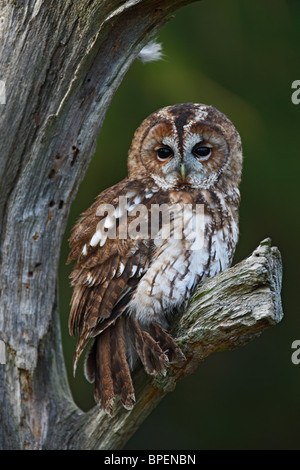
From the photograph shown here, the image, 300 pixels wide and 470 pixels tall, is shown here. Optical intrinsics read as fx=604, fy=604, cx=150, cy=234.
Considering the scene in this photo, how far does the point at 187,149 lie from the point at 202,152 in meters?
0.11

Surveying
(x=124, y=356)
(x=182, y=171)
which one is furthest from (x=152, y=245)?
(x=124, y=356)

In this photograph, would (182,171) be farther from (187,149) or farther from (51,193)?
(51,193)

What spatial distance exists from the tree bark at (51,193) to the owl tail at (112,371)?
13cm

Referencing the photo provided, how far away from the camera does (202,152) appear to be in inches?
93.4

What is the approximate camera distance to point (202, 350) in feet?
6.95

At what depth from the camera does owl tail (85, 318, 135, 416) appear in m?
2.17

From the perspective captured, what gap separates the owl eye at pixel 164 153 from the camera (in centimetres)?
235

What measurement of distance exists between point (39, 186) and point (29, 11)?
636 mm

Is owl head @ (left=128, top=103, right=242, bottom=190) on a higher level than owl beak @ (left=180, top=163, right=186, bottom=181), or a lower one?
higher

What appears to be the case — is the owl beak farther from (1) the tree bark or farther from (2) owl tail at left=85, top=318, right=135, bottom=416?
(2) owl tail at left=85, top=318, right=135, bottom=416

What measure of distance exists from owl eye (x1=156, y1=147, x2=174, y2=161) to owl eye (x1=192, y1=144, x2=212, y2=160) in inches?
3.6

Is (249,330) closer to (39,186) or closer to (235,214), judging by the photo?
(235,214)

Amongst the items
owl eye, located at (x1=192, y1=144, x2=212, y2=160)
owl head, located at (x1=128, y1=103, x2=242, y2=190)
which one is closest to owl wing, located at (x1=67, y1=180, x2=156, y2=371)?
owl head, located at (x1=128, y1=103, x2=242, y2=190)

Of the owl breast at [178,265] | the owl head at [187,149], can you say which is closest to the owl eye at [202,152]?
the owl head at [187,149]
